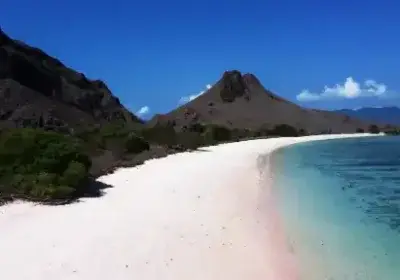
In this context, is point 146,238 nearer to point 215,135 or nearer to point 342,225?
point 342,225

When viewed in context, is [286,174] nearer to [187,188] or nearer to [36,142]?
[187,188]

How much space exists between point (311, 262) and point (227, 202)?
6755 mm

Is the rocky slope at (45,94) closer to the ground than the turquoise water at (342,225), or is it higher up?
higher up

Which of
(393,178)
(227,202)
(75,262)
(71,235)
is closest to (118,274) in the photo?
(75,262)

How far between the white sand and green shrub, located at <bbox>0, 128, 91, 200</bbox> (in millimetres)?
1003

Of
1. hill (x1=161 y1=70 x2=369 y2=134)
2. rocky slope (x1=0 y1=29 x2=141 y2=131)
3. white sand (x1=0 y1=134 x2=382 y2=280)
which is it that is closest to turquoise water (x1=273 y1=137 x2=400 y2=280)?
white sand (x1=0 y1=134 x2=382 y2=280)

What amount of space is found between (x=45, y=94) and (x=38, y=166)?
249 ft

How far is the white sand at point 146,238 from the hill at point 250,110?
403 feet

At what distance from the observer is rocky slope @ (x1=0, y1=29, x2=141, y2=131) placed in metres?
71.3

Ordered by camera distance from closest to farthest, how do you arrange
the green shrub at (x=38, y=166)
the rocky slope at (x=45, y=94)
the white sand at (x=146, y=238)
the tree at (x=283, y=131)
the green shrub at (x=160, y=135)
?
the white sand at (x=146, y=238) → the green shrub at (x=38, y=166) → the green shrub at (x=160, y=135) → the rocky slope at (x=45, y=94) → the tree at (x=283, y=131)

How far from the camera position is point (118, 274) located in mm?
8812

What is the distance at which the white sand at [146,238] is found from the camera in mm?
9133

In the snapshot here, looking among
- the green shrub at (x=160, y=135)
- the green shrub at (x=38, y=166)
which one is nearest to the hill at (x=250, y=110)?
the green shrub at (x=160, y=135)

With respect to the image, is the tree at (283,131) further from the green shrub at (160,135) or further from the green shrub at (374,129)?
the green shrub at (160,135)
